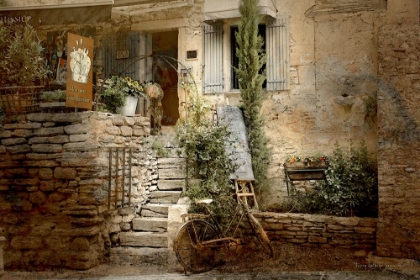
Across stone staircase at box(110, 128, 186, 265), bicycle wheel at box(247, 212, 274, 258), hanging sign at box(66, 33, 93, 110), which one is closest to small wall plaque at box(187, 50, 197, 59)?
stone staircase at box(110, 128, 186, 265)

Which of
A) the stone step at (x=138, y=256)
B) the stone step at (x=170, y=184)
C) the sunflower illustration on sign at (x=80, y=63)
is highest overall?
the sunflower illustration on sign at (x=80, y=63)

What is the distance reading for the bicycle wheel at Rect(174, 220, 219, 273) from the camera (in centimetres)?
593

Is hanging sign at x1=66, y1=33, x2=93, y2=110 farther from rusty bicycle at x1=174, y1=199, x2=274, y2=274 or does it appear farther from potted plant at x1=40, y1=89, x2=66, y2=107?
rusty bicycle at x1=174, y1=199, x2=274, y2=274

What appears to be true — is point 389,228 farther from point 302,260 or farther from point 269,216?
point 269,216

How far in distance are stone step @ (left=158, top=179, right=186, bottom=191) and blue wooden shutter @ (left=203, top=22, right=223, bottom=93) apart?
2.20 meters

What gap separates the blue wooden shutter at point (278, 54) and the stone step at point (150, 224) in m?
3.55

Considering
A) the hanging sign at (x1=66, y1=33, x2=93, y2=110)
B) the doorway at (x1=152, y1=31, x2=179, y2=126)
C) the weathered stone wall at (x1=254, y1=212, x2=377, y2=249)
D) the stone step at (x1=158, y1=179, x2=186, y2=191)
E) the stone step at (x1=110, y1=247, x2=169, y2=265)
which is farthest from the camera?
the doorway at (x1=152, y1=31, x2=179, y2=126)

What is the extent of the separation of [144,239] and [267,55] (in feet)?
14.8

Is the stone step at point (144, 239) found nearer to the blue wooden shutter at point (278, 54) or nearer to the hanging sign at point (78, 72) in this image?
the hanging sign at point (78, 72)

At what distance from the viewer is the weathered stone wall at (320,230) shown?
6605 mm

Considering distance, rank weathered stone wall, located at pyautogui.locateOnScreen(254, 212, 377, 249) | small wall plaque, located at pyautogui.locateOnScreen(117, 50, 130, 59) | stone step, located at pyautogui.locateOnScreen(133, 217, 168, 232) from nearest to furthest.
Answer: weathered stone wall, located at pyautogui.locateOnScreen(254, 212, 377, 249), stone step, located at pyautogui.locateOnScreen(133, 217, 168, 232), small wall plaque, located at pyautogui.locateOnScreen(117, 50, 130, 59)

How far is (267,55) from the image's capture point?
27.8ft

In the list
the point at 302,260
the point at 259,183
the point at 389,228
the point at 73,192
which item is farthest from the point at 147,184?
the point at 389,228

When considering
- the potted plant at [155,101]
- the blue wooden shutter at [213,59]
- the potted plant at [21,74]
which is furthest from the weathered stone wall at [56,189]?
the blue wooden shutter at [213,59]
